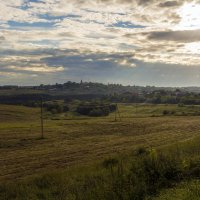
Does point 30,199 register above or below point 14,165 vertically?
above

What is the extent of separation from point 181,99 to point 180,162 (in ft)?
541

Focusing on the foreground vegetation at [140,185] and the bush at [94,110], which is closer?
the foreground vegetation at [140,185]

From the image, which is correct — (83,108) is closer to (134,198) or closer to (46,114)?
(46,114)

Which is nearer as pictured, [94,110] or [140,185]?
[140,185]

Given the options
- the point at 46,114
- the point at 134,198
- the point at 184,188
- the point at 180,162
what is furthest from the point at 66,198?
the point at 46,114

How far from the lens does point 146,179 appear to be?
48.8ft

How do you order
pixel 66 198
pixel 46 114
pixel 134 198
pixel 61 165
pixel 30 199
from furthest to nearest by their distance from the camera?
pixel 46 114, pixel 61 165, pixel 30 199, pixel 66 198, pixel 134 198

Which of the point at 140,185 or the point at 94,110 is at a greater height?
the point at 140,185

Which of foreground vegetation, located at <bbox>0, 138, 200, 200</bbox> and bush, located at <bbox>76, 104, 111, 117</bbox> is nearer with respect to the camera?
foreground vegetation, located at <bbox>0, 138, 200, 200</bbox>

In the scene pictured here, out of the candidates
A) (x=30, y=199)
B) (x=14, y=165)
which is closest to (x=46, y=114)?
(x=14, y=165)

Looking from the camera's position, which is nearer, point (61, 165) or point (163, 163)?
point (163, 163)

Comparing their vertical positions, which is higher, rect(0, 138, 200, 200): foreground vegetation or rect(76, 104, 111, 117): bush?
rect(0, 138, 200, 200): foreground vegetation

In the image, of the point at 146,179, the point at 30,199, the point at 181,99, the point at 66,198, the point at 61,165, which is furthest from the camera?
the point at 181,99

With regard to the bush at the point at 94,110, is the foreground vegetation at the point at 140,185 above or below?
above
